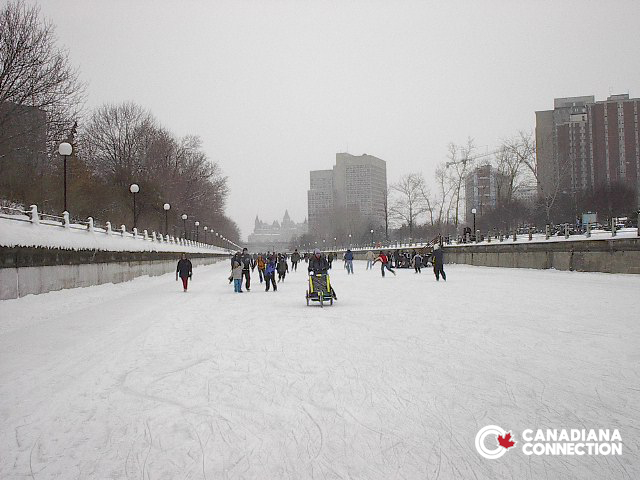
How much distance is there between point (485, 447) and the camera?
11.9 ft

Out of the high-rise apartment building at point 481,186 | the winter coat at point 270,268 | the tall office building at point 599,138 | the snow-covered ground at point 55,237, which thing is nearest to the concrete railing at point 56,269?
the snow-covered ground at point 55,237

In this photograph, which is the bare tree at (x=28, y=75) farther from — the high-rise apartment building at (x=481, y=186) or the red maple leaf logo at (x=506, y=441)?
the high-rise apartment building at (x=481, y=186)

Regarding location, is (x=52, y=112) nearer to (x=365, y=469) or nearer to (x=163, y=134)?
(x=365, y=469)

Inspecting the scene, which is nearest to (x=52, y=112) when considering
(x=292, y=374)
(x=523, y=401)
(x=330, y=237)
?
(x=292, y=374)

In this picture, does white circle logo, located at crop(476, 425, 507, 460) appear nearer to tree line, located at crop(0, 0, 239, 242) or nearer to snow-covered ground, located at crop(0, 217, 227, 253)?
snow-covered ground, located at crop(0, 217, 227, 253)

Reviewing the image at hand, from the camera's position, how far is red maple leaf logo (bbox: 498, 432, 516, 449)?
363 centimetres

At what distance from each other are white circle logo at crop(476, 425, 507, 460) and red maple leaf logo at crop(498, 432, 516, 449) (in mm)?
36

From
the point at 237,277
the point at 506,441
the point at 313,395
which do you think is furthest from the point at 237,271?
the point at 506,441

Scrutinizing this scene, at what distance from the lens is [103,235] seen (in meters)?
23.8

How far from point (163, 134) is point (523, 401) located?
203 ft

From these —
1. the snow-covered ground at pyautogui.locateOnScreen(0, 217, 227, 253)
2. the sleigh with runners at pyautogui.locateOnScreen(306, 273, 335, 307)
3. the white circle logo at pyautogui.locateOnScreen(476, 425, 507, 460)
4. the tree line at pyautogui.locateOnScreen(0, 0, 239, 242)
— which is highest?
the tree line at pyautogui.locateOnScreen(0, 0, 239, 242)

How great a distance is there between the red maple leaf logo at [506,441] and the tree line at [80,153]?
2399 cm

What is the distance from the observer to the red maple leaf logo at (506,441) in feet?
11.9

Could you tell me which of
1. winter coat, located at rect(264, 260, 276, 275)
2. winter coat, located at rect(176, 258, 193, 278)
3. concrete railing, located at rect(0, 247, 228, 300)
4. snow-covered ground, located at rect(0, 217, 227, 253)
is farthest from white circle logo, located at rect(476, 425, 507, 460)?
winter coat, located at rect(176, 258, 193, 278)
